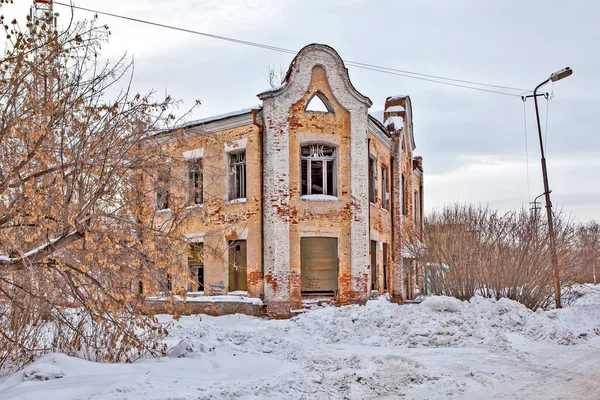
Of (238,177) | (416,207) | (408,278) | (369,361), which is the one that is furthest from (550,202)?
(416,207)

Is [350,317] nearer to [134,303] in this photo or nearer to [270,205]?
[270,205]

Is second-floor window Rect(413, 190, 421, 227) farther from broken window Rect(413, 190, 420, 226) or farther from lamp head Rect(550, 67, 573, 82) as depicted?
lamp head Rect(550, 67, 573, 82)

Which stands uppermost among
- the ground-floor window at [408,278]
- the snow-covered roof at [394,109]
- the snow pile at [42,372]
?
the snow-covered roof at [394,109]

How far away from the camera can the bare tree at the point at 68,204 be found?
280 inches

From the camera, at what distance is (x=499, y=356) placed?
38.5 ft

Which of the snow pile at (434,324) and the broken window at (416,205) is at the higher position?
the broken window at (416,205)

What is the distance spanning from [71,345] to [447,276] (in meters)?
13.0

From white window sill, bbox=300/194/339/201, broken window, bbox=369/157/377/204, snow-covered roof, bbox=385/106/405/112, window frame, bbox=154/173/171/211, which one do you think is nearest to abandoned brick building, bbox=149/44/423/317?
white window sill, bbox=300/194/339/201

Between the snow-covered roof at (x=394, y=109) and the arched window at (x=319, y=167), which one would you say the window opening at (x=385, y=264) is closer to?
the arched window at (x=319, y=167)

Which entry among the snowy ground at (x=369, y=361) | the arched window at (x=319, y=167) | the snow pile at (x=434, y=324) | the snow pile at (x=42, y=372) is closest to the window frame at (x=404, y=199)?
the arched window at (x=319, y=167)

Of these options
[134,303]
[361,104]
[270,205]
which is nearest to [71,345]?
[134,303]

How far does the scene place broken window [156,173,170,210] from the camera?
8.45m

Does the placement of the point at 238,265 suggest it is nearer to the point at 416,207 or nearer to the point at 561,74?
the point at 561,74

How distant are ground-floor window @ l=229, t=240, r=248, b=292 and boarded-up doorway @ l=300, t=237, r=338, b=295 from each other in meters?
Result: 2.29
